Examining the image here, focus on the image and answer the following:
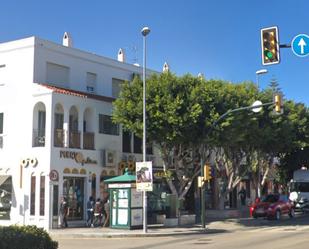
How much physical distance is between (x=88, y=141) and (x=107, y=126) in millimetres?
2249

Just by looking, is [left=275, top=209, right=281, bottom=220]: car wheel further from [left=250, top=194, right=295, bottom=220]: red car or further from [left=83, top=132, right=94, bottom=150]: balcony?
[left=83, top=132, right=94, bottom=150]: balcony

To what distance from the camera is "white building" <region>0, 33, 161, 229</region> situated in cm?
3064

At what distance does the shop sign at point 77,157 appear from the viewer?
31125 millimetres

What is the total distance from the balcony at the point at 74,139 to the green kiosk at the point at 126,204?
3.86 meters

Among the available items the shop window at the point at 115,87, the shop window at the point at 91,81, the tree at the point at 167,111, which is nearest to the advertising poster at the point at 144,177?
the tree at the point at 167,111

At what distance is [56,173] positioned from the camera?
100 feet

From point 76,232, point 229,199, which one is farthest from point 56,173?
point 229,199

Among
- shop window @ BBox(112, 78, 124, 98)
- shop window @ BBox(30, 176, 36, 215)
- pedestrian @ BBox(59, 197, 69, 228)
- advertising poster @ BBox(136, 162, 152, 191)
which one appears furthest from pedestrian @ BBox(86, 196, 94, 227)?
shop window @ BBox(112, 78, 124, 98)

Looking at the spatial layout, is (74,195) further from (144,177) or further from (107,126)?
(144,177)

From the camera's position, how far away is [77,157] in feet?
105

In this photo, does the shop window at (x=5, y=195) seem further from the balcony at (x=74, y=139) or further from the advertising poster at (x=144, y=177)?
the advertising poster at (x=144, y=177)

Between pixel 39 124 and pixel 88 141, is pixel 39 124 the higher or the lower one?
the higher one

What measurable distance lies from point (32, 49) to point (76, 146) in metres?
6.25

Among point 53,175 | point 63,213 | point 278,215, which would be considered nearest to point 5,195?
point 53,175
